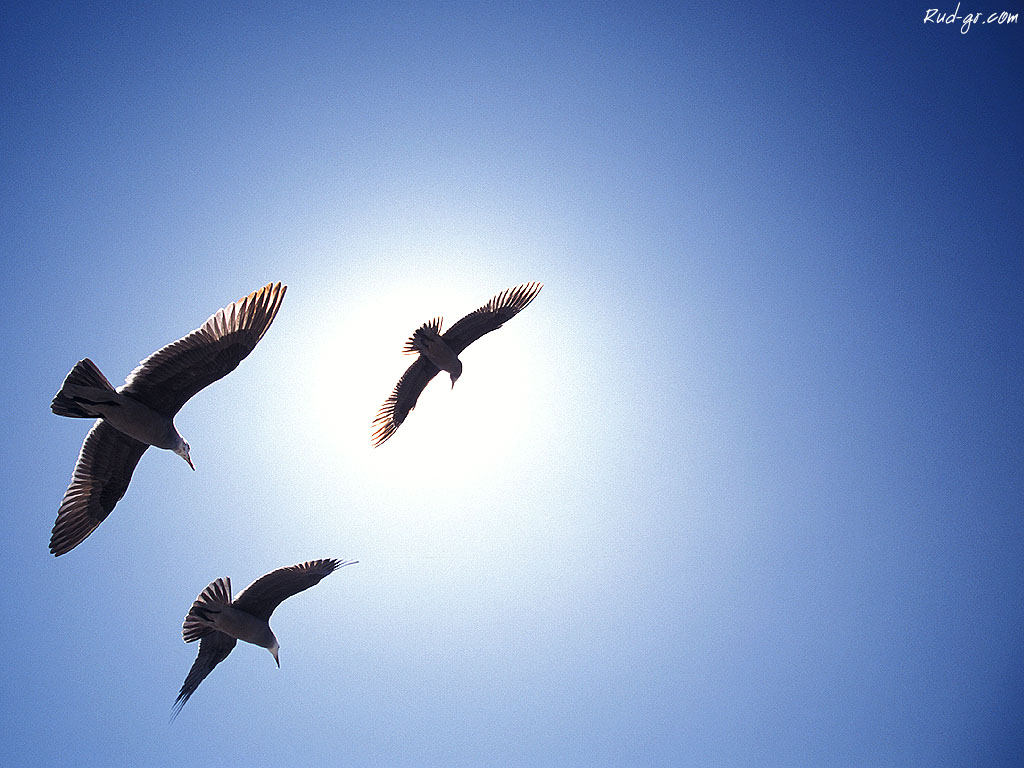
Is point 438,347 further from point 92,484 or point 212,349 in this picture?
point 92,484

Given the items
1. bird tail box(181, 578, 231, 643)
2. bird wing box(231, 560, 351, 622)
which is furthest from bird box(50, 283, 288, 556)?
bird wing box(231, 560, 351, 622)

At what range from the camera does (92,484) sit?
845cm

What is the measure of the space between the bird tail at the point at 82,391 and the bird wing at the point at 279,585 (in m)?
3.16

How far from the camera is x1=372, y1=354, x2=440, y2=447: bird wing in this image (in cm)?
1134

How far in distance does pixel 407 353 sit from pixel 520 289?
2223 millimetres

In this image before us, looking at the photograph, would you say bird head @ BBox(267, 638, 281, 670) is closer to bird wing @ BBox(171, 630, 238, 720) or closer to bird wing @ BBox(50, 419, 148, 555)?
bird wing @ BBox(171, 630, 238, 720)

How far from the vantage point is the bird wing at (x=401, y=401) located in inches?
447

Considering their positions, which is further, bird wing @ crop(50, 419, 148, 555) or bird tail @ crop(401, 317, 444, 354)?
bird tail @ crop(401, 317, 444, 354)

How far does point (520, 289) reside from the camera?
1088cm

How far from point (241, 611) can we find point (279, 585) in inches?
25.6

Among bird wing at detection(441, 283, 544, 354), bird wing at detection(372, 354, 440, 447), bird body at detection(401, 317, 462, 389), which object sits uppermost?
bird wing at detection(441, 283, 544, 354)

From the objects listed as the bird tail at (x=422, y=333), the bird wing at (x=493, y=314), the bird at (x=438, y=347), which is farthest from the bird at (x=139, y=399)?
the bird wing at (x=493, y=314)

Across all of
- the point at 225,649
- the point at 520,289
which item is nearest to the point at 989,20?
the point at 520,289

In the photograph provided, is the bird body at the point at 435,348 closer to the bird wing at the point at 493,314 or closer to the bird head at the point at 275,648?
the bird wing at the point at 493,314
